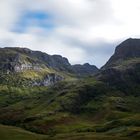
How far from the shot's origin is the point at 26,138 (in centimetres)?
17788

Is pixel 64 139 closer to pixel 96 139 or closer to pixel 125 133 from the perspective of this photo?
pixel 96 139

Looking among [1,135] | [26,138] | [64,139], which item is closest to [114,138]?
[64,139]

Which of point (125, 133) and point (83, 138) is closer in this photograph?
point (83, 138)

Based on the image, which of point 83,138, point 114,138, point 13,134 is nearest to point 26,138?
point 13,134

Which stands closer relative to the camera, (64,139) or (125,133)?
(64,139)

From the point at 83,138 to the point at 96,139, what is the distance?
859 centimetres

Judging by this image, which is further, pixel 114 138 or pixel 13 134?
pixel 13 134

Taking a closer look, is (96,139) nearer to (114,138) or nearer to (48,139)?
(114,138)

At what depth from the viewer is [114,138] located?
172m

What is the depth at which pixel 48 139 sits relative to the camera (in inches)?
7441

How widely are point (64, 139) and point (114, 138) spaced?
990 inches

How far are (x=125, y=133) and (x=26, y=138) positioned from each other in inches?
2078

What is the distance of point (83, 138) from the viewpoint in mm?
177750

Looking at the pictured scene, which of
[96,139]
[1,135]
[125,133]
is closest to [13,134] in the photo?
[1,135]
